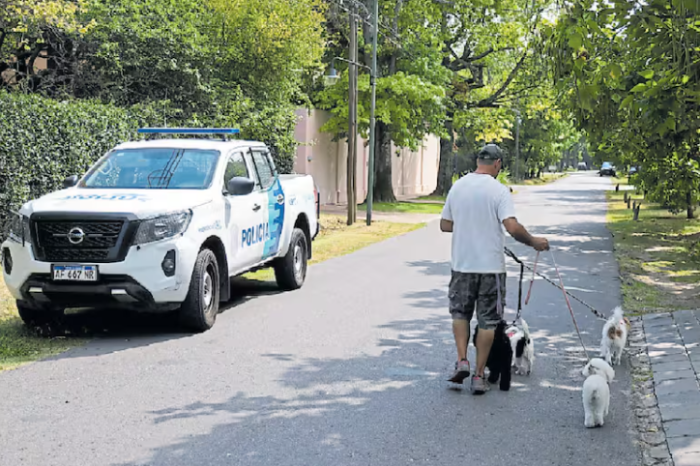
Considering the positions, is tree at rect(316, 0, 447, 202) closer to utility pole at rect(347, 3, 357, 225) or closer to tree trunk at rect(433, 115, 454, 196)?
utility pole at rect(347, 3, 357, 225)

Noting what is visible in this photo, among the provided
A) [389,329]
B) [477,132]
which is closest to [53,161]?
[389,329]

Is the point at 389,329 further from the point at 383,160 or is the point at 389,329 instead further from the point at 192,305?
the point at 383,160

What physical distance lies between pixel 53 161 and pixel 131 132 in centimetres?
260

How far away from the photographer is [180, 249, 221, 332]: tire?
8398 millimetres

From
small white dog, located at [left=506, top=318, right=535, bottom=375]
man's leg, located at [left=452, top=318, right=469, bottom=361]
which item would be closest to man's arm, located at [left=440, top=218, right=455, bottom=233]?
man's leg, located at [left=452, top=318, right=469, bottom=361]

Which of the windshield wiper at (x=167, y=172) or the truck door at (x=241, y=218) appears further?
the truck door at (x=241, y=218)

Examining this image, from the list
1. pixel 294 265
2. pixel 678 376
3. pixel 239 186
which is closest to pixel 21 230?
pixel 239 186

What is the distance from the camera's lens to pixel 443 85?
32531 millimetres

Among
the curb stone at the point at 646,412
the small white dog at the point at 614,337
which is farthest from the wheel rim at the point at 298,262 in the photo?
the small white dog at the point at 614,337

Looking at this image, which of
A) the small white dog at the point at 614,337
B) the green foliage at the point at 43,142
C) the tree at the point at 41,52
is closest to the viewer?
the small white dog at the point at 614,337

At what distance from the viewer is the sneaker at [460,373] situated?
6508 mm

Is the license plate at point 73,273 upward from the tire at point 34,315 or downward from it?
upward

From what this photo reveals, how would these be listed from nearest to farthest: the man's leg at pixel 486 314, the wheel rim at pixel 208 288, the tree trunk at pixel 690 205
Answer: the man's leg at pixel 486 314 → the wheel rim at pixel 208 288 → the tree trunk at pixel 690 205

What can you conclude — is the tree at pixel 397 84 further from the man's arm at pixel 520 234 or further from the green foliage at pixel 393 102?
the man's arm at pixel 520 234
